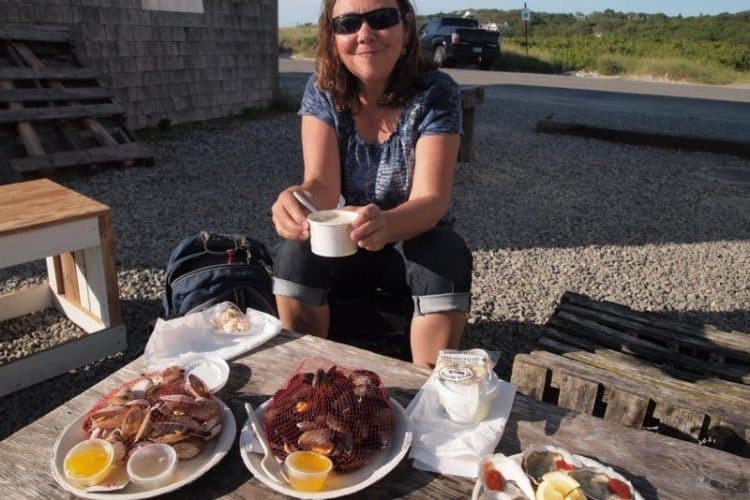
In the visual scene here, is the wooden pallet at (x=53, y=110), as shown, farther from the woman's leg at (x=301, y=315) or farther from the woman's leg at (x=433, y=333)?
the woman's leg at (x=433, y=333)

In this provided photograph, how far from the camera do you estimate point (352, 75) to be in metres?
2.22

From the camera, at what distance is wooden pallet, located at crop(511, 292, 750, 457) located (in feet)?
5.39

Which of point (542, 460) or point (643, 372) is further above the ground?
point (542, 460)

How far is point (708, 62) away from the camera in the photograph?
2167 cm

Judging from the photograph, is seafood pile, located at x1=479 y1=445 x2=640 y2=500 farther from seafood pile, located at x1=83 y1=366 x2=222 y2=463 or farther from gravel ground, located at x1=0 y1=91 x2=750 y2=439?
gravel ground, located at x1=0 y1=91 x2=750 y2=439

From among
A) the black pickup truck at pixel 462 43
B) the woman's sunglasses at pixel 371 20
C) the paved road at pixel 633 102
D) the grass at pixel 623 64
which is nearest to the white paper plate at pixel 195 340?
the woman's sunglasses at pixel 371 20

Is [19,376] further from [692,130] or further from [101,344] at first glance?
[692,130]

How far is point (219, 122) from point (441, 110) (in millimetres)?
7134

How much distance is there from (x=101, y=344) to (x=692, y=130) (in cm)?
874

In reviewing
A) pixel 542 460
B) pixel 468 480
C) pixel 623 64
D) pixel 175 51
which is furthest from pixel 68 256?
pixel 623 64

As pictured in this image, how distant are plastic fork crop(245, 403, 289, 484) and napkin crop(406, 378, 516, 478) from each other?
28cm

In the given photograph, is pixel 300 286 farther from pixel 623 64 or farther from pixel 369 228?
pixel 623 64

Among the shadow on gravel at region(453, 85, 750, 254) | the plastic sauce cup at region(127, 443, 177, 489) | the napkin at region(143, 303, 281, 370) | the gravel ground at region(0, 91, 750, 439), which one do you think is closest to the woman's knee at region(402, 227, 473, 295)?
the napkin at region(143, 303, 281, 370)

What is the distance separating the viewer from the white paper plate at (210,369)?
151 cm
